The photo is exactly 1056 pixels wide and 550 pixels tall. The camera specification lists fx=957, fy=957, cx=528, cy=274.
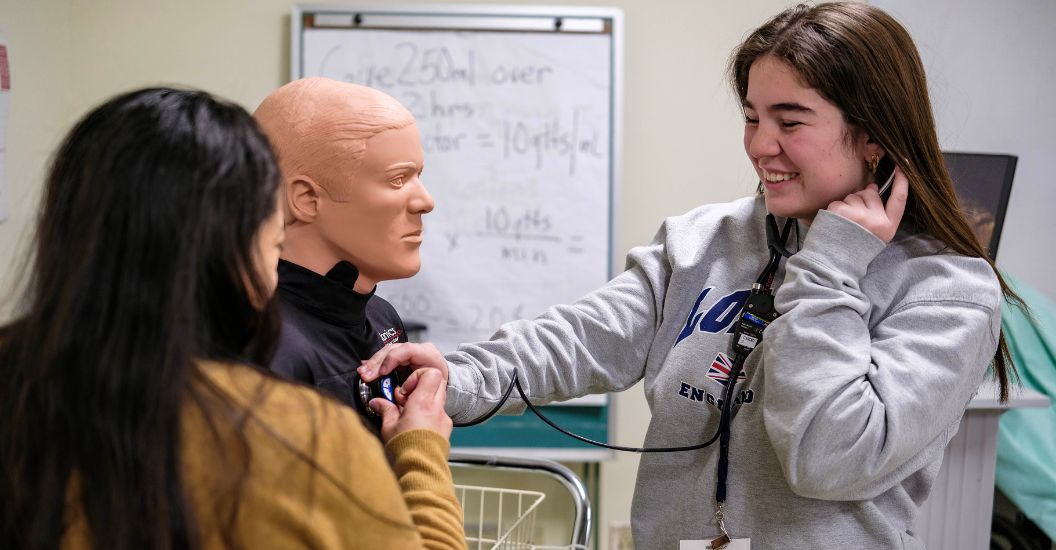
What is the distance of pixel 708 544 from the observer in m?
1.30

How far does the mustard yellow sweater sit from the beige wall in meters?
2.08

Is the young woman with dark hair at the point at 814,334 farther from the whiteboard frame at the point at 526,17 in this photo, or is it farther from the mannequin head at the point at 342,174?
the whiteboard frame at the point at 526,17

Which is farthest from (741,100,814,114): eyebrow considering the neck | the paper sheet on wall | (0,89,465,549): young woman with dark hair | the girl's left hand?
the paper sheet on wall

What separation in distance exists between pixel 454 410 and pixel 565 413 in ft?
5.06

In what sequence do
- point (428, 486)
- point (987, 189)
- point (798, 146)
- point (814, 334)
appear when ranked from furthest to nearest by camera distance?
point (987, 189)
point (798, 146)
point (814, 334)
point (428, 486)

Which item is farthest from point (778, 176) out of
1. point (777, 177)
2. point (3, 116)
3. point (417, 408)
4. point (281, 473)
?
point (3, 116)

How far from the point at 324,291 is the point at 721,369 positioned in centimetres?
55

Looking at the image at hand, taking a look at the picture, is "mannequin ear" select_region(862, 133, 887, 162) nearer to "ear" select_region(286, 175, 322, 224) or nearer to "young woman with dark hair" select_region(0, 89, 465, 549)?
"ear" select_region(286, 175, 322, 224)

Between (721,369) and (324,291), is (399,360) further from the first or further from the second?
(721,369)

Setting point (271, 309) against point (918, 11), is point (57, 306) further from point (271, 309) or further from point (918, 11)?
point (918, 11)

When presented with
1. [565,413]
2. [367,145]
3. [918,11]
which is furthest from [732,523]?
[918,11]

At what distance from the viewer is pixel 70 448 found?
2.43ft

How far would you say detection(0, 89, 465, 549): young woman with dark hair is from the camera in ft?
Result: 2.39

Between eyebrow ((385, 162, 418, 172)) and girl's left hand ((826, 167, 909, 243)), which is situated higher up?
eyebrow ((385, 162, 418, 172))
